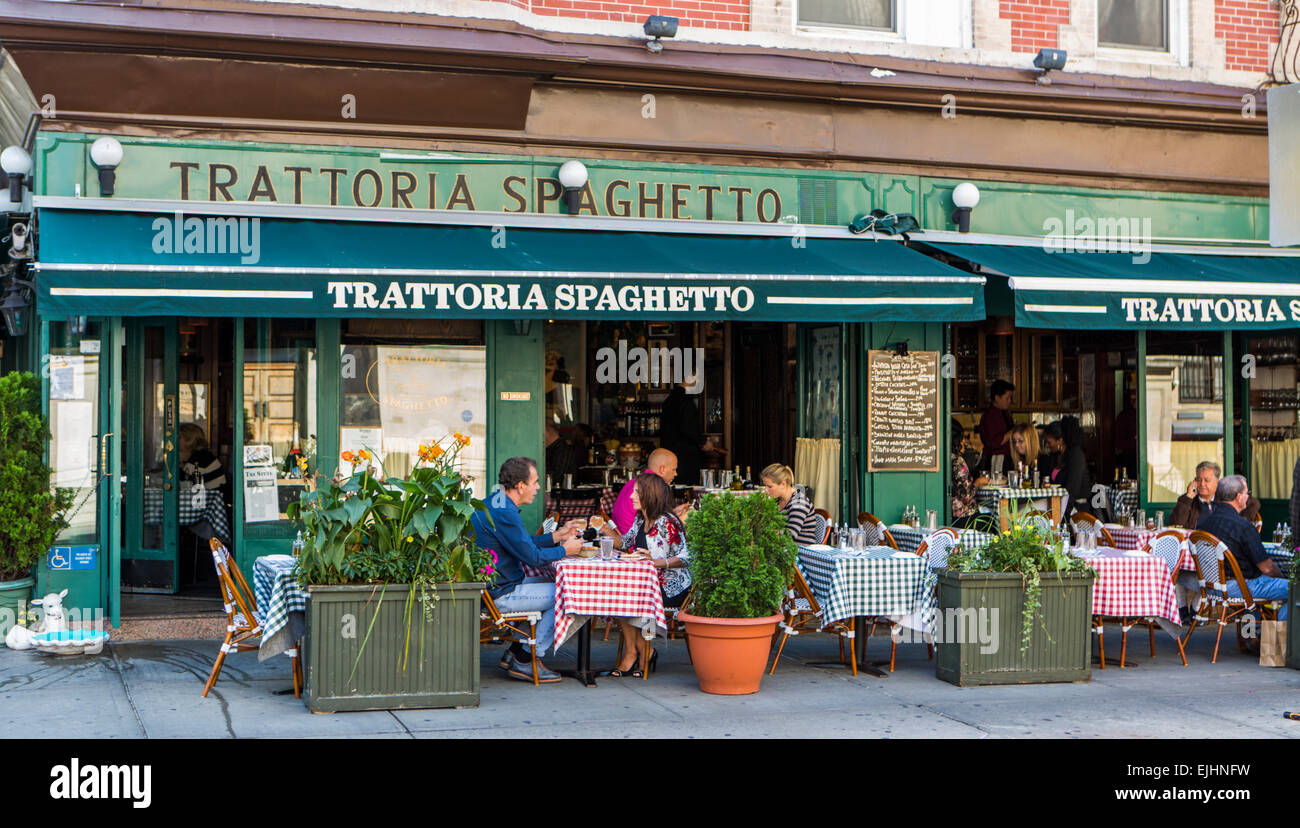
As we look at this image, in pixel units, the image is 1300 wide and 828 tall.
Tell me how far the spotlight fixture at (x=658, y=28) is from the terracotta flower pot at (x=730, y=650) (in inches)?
194

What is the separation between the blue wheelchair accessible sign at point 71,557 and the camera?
32.4 feet

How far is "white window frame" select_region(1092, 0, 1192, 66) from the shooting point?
1263 cm

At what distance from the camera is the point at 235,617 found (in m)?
8.07

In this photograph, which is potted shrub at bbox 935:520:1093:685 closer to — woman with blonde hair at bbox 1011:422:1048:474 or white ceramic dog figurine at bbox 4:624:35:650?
woman with blonde hair at bbox 1011:422:1048:474

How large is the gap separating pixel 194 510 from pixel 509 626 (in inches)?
205

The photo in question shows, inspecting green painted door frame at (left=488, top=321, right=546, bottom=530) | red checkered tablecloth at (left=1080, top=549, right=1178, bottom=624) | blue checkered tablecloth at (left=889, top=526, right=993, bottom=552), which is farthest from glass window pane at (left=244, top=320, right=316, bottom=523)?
red checkered tablecloth at (left=1080, top=549, right=1178, bottom=624)

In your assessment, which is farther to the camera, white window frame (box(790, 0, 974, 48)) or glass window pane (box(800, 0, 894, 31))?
white window frame (box(790, 0, 974, 48))

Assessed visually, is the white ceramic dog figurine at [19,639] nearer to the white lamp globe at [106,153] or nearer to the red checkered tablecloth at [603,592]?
the white lamp globe at [106,153]

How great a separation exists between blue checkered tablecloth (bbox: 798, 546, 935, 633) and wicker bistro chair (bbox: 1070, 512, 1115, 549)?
5.84ft

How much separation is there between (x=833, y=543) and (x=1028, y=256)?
122 inches

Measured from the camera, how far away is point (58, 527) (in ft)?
32.1

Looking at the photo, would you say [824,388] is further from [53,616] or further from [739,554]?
[53,616]

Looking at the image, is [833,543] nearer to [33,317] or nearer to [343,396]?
[343,396]

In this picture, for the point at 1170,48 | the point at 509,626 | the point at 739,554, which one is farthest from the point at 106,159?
the point at 1170,48
